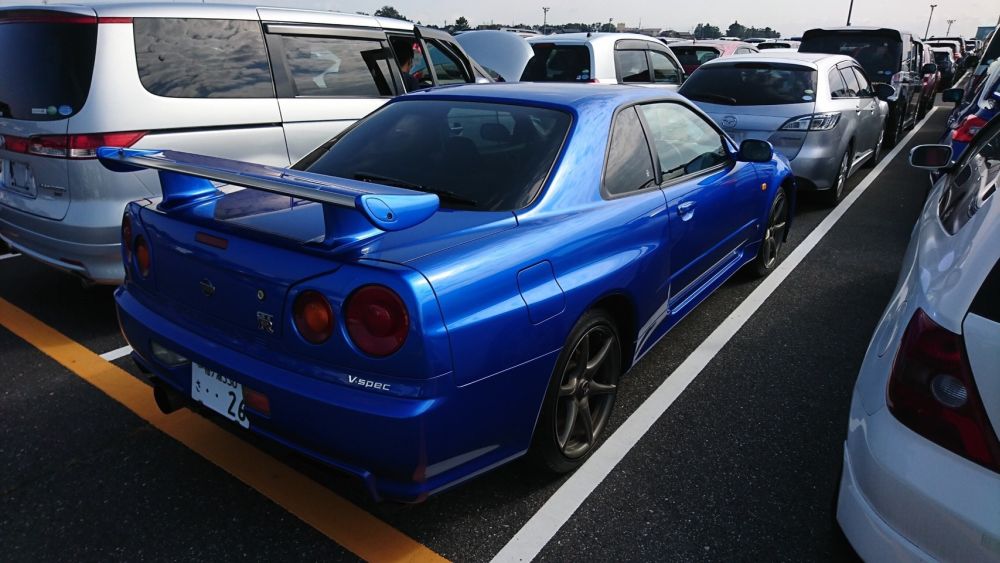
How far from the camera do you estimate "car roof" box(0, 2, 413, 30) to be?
12.6 ft

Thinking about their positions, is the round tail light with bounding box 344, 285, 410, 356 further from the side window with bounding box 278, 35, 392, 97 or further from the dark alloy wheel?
the dark alloy wheel

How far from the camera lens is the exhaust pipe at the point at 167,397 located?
2418 millimetres

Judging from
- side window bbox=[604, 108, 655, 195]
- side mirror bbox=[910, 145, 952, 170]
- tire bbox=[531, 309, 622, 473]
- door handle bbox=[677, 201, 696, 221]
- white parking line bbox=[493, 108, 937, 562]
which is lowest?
white parking line bbox=[493, 108, 937, 562]

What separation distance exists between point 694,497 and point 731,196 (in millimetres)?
1912

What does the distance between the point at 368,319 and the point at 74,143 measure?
273 cm

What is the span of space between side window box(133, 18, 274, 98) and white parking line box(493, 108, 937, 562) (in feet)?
10.6

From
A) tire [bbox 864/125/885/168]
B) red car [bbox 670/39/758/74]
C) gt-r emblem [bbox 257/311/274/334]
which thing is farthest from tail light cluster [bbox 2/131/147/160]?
red car [bbox 670/39/758/74]

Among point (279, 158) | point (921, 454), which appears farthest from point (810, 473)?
point (279, 158)

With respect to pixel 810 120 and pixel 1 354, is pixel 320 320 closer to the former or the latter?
pixel 1 354

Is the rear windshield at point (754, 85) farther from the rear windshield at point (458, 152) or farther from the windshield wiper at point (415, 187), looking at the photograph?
the windshield wiper at point (415, 187)

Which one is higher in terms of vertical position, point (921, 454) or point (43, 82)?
point (43, 82)

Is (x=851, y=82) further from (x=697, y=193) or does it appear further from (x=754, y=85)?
(x=697, y=193)

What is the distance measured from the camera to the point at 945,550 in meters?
1.49

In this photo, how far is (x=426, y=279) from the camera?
1884 mm
